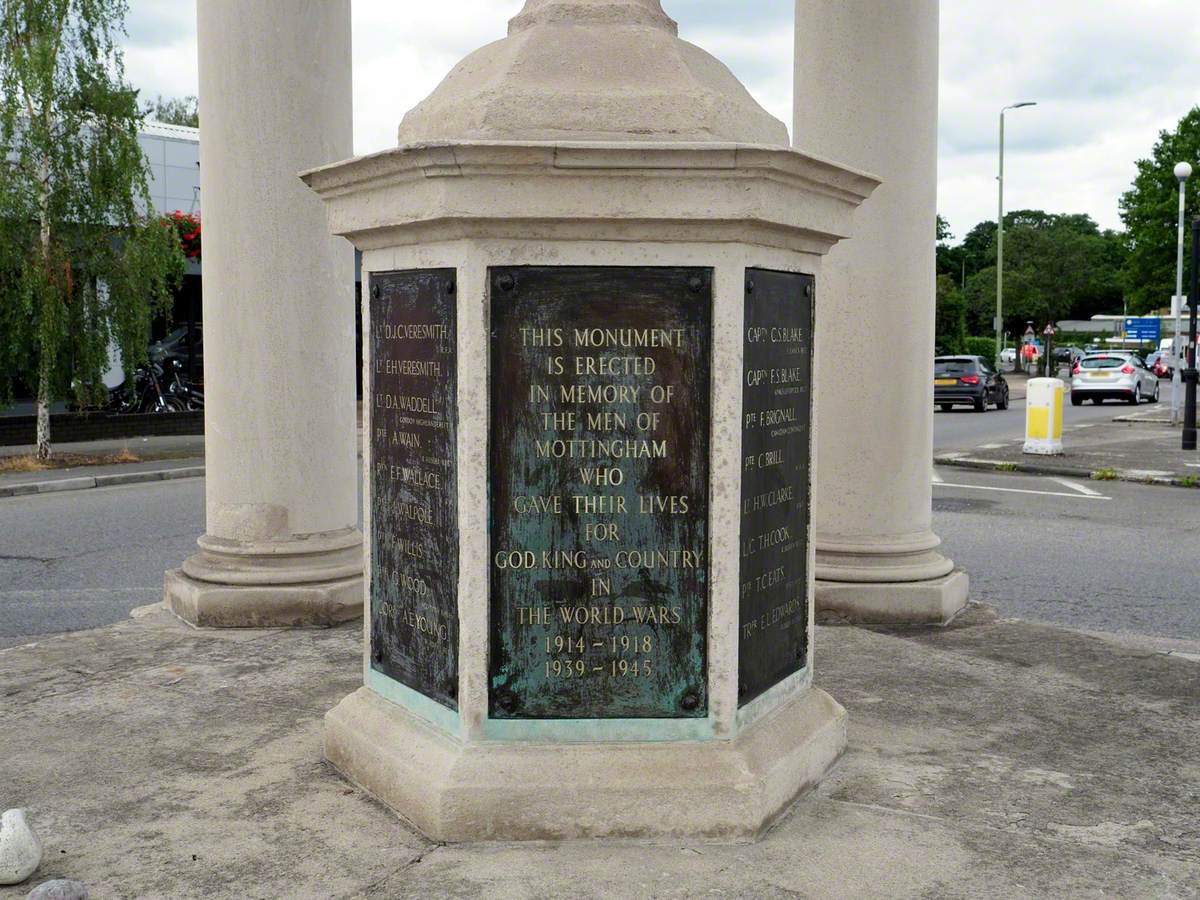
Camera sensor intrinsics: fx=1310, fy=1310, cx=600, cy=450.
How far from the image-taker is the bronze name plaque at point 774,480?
4.25 metres

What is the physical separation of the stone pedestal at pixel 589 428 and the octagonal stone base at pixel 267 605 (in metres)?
2.63

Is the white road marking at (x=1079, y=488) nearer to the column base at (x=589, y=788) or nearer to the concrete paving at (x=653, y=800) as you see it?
the concrete paving at (x=653, y=800)

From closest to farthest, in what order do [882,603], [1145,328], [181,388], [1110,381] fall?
[882,603] → [181,388] → [1110,381] → [1145,328]

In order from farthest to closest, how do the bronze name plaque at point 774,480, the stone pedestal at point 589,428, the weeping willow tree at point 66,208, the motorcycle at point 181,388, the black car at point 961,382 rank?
the black car at point 961,382 < the motorcycle at point 181,388 < the weeping willow tree at point 66,208 < the bronze name plaque at point 774,480 < the stone pedestal at point 589,428

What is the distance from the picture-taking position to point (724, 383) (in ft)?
13.3

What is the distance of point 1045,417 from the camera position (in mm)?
19516

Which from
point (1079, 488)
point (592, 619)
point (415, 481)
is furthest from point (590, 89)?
point (1079, 488)

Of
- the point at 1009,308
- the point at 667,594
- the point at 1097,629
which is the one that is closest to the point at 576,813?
the point at 667,594

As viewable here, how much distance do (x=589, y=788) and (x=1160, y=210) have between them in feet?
234

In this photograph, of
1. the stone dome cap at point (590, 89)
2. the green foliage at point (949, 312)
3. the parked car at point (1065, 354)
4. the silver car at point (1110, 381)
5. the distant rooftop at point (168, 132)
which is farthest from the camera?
the parked car at point (1065, 354)

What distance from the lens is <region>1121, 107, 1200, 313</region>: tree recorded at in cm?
6744

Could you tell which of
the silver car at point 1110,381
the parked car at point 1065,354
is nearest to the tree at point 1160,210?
the parked car at point 1065,354

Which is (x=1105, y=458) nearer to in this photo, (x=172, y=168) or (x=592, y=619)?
(x=592, y=619)

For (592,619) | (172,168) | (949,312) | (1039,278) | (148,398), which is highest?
(1039,278)
